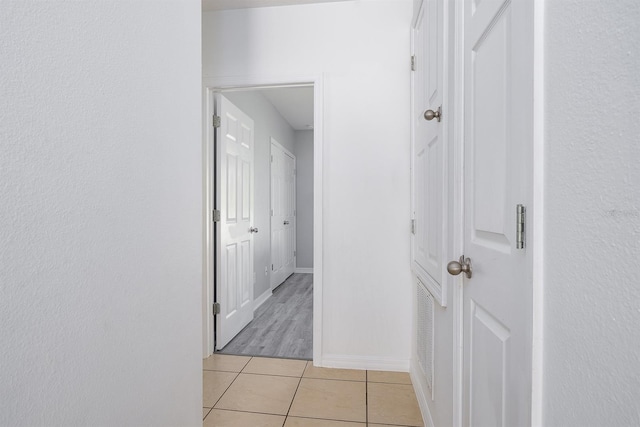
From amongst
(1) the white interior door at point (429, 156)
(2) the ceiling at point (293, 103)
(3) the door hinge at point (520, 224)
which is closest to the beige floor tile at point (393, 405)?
(1) the white interior door at point (429, 156)

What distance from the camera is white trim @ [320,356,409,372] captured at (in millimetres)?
2344

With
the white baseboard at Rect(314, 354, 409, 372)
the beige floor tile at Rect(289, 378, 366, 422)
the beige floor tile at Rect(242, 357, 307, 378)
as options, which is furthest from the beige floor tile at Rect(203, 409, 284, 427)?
the white baseboard at Rect(314, 354, 409, 372)

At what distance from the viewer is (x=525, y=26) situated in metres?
0.69

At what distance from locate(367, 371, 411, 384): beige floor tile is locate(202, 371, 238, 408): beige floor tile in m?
0.92

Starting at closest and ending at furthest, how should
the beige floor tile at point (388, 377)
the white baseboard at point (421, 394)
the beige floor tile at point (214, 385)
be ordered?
the white baseboard at point (421, 394) → the beige floor tile at point (214, 385) → the beige floor tile at point (388, 377)

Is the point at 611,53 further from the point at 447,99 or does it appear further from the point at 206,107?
the point at 206,107

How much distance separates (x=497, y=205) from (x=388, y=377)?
1.80m

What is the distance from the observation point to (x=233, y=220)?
2.94 metres

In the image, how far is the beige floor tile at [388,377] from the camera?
2.21 meters

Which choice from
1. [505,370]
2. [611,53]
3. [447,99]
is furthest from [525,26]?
[505,370]

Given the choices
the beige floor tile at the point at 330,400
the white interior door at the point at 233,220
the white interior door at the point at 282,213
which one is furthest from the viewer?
the white interior door at the point at 282,213

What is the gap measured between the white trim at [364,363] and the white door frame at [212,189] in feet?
0.25

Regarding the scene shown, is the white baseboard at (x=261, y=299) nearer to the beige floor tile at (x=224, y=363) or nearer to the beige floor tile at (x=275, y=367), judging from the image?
the beige floor tile at (x=224, y=363)

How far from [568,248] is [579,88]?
10.1 inches
